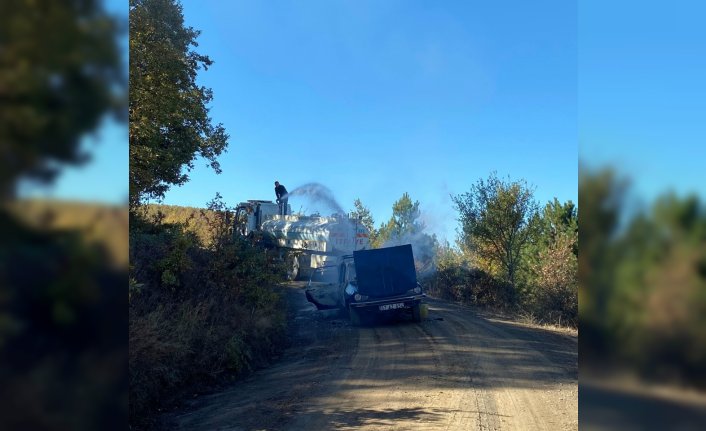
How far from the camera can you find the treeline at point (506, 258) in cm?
1630

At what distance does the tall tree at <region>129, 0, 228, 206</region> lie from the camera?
13.5 m

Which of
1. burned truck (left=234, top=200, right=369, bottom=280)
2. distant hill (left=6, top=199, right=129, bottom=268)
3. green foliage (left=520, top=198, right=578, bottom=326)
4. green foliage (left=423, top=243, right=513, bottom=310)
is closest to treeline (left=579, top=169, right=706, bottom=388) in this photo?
distant hill (left=6, top=199, right=129, bottom=268)

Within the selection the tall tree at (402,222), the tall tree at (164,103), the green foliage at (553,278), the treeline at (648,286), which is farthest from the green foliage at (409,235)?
the treeline at (648,286)

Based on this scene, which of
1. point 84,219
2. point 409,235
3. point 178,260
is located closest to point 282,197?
point 409,235

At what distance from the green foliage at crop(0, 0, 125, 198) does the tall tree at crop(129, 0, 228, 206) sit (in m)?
11.2

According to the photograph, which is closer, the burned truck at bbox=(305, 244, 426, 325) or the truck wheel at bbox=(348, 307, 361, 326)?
the burned truck at bbox=(305, 244, 426, 325)

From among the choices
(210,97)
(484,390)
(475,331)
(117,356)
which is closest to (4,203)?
(117,356)

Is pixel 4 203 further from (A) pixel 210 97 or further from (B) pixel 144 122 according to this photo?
(A) pixel 210 97

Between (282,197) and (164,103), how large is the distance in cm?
987

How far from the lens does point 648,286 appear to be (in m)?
1.82

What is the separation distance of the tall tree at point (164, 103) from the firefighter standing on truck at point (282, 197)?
5.19 metres

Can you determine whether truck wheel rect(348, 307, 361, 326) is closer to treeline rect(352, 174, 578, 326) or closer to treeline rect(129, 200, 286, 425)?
treeline rect(129, 200, 286, 425)

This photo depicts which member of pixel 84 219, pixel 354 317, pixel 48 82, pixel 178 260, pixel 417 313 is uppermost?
pixel 48 82

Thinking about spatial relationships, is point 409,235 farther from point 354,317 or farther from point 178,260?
point 178,260
